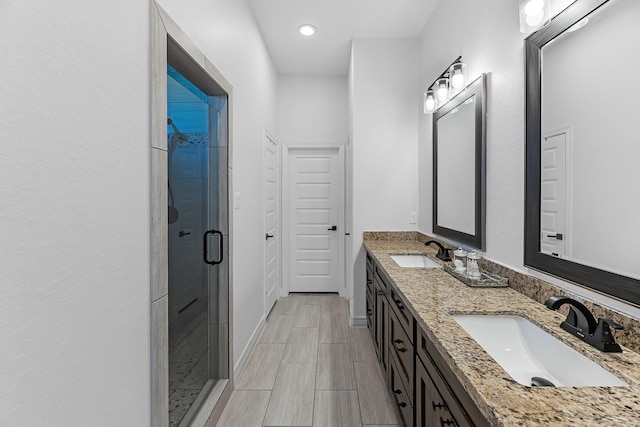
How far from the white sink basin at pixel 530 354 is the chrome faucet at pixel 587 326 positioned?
6 cm

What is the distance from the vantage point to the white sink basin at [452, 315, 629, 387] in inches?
40.9

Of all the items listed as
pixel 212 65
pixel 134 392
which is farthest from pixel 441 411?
pixel 212 65

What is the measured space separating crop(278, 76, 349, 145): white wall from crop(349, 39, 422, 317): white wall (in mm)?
1057

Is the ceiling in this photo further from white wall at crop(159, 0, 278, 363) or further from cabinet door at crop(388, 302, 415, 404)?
cabinet door at crop(388, 302, 415, 404)

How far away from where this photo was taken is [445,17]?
274cm

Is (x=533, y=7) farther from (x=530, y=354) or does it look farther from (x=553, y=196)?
(x=530, y=354)

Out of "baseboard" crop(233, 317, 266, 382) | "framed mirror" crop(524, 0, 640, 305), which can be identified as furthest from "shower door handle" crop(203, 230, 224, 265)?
"framed mirror" crop(524, 0, 640, 305)

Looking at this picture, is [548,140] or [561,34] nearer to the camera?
[561,34]

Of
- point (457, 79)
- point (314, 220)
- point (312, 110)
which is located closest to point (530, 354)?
point (457, 79)

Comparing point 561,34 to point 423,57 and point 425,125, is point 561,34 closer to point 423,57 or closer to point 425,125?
point 425,125

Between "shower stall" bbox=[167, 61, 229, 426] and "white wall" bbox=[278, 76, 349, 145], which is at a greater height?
"white wall" bbox=[278, 76, 349, 145]

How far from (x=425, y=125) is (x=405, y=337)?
226 cm

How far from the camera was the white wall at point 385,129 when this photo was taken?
11.7 ft

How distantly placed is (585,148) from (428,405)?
→ 3.71 feet
